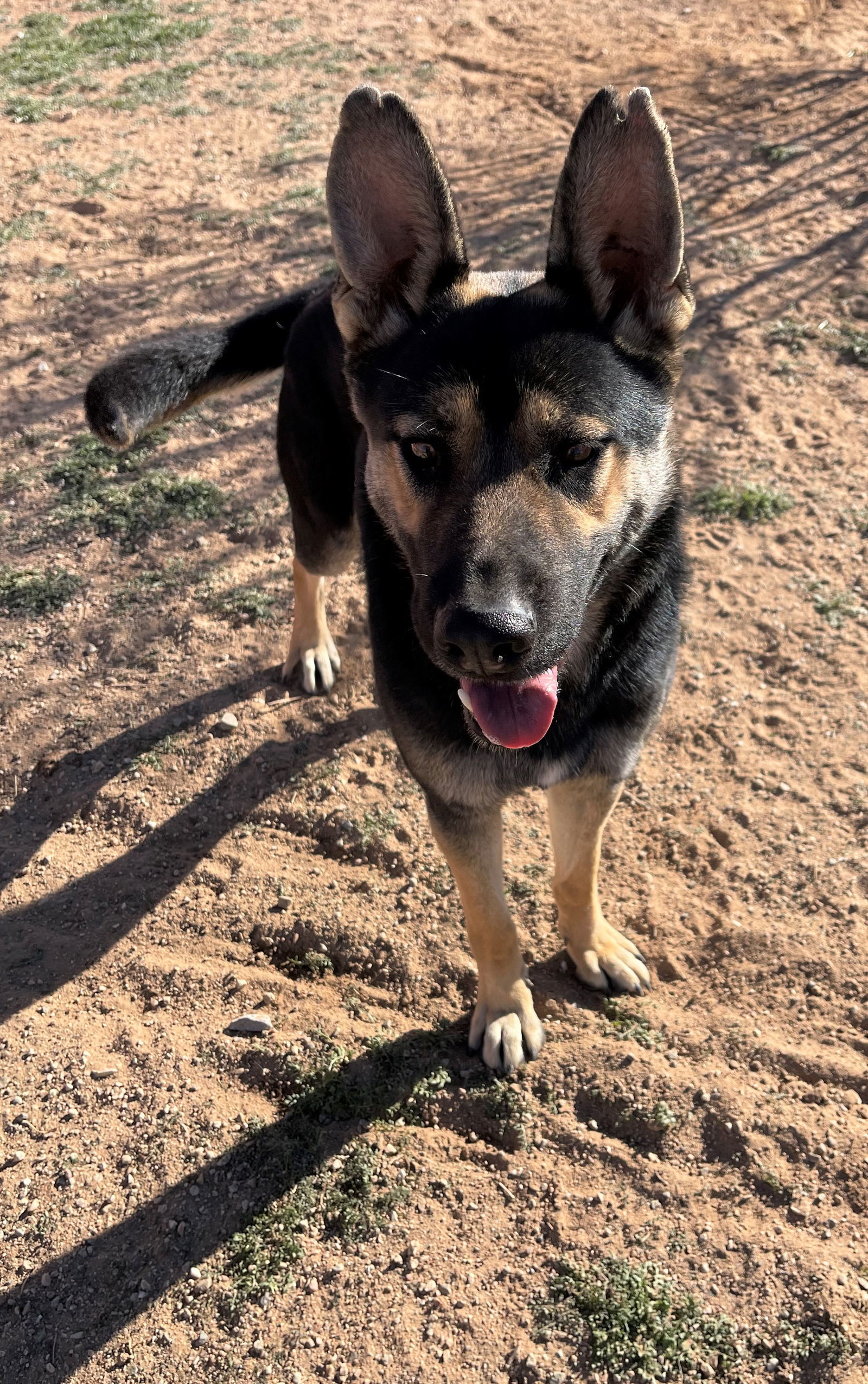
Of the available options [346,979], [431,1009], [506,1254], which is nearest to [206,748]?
[346,979]

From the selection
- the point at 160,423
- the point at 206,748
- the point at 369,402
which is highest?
the point at 369,402

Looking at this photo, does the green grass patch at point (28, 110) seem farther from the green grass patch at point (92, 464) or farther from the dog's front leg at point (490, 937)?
the dog's front leg at point (490, 937)

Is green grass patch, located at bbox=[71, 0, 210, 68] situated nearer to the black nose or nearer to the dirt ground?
the dirt ground

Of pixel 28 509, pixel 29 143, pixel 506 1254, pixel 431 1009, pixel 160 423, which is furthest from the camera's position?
pixel 29 143

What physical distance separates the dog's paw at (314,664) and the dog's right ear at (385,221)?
1890 millimetres

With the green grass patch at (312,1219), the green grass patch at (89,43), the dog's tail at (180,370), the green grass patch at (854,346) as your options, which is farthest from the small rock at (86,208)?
the green grass patch at (312,1219)

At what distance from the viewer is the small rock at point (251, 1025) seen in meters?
3.43

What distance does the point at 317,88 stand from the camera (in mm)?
9383

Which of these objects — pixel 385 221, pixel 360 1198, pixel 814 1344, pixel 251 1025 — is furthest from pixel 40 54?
pixel 814 1344

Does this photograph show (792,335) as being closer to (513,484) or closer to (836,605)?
(836,605)

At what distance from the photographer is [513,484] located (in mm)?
2520

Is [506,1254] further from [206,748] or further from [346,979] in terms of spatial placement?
[206,748]

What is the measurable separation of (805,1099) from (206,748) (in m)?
2.79

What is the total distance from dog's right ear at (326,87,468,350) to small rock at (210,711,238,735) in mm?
2052
